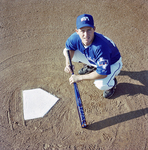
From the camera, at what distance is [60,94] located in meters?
3.70

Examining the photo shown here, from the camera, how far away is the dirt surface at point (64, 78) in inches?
124

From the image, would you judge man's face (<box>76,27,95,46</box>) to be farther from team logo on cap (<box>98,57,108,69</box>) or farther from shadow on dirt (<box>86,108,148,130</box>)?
shadow on dirt (<box>86,108,148,130</box>)

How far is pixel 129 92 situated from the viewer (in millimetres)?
3680

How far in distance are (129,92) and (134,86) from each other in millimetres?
234

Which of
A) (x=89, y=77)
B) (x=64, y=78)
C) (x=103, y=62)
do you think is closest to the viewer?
(x=103, y=62)

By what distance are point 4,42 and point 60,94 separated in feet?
8.75

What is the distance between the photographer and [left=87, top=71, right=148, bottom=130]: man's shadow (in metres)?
3.28

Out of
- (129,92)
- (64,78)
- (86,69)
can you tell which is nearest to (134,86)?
(129,92)

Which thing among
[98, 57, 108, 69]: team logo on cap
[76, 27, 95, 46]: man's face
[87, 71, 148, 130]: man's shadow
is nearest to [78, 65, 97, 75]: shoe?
[87, 71, 148, 130]: man's shadow

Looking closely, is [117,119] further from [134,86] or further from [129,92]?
[134,86]

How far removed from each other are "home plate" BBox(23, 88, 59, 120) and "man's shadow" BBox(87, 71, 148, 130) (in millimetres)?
1081

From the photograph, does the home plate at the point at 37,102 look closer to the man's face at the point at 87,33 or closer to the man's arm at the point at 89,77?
the man's arm at the point at 89,77

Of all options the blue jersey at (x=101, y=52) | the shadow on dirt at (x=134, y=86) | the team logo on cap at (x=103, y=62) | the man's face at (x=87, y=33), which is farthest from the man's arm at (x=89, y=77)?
the shadow on dirt at (x=134, y=86)

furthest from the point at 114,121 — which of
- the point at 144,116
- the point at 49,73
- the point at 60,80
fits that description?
the point at 49,73
